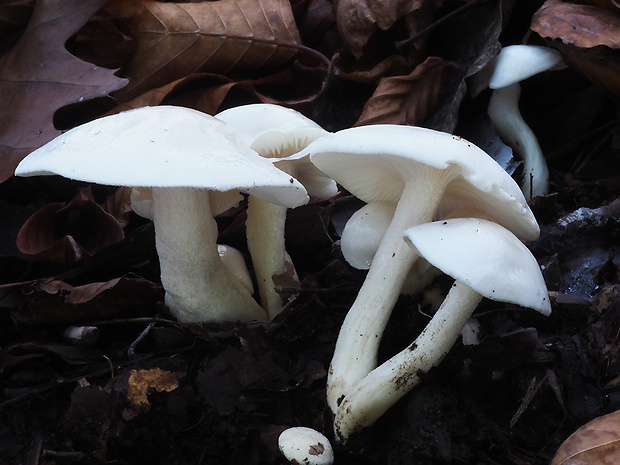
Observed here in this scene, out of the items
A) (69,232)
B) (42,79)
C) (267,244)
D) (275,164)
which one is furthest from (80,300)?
(42,79)

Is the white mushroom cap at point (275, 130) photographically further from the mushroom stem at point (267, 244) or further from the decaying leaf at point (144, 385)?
the decaying leaf at point (144, 385)

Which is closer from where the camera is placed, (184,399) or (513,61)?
(184,399)

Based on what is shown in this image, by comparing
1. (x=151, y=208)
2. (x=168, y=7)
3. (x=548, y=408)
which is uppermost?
(x=168, y=7)

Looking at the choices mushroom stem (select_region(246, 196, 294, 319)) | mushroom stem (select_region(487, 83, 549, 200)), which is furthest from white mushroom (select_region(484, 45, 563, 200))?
mushroom stem (select_region(246, 196, 294, 319))

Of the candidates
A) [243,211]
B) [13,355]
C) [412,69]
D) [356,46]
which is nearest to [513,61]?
[412,69]

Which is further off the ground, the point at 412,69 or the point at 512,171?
the point at 412,69

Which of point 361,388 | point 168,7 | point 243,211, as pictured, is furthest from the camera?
point 168,7

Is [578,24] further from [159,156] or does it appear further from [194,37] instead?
[159,156]

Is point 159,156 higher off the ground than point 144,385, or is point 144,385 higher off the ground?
point 159,156

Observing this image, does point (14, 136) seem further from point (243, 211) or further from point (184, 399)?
point (184, 399)
